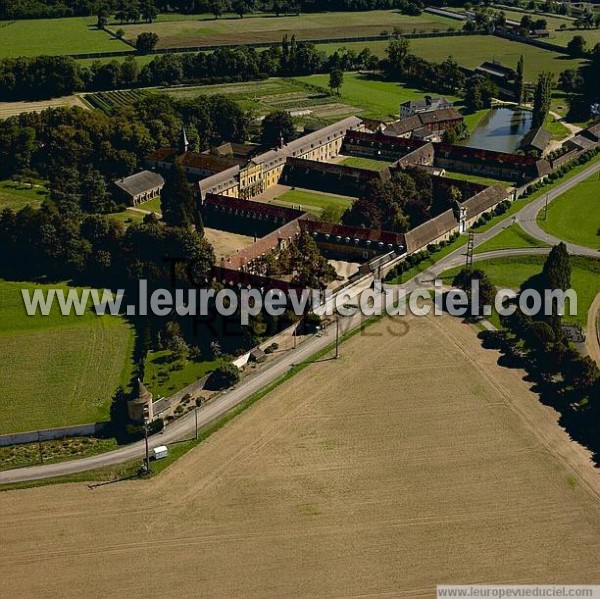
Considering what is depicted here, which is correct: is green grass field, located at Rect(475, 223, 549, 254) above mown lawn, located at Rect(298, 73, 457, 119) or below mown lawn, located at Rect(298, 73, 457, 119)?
below

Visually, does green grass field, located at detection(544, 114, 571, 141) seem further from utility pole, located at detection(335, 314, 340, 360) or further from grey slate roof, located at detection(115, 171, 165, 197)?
utility pole, located at detection(335, 314, 340, 360)

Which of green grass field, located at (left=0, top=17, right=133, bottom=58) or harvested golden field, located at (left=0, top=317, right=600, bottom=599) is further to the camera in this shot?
green grass field, located at (left=0, top=17, right=133, bottom=58)

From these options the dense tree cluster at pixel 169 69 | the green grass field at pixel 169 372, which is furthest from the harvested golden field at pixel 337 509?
the dense tree cluster at pixel 169 69

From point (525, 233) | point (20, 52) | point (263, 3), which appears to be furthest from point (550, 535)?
point (263, 3)

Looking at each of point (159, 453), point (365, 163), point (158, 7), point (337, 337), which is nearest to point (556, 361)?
point (337, 337)

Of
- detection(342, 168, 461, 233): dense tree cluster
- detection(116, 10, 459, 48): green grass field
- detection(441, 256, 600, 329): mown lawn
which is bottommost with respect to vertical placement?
detection(441, 256, 600, 329): mown lawn

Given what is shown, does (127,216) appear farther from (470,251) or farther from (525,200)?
(525,200)

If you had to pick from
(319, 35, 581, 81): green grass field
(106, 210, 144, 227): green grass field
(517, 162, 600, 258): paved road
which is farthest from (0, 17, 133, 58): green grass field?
(517, 162, 600, 258): paved road
